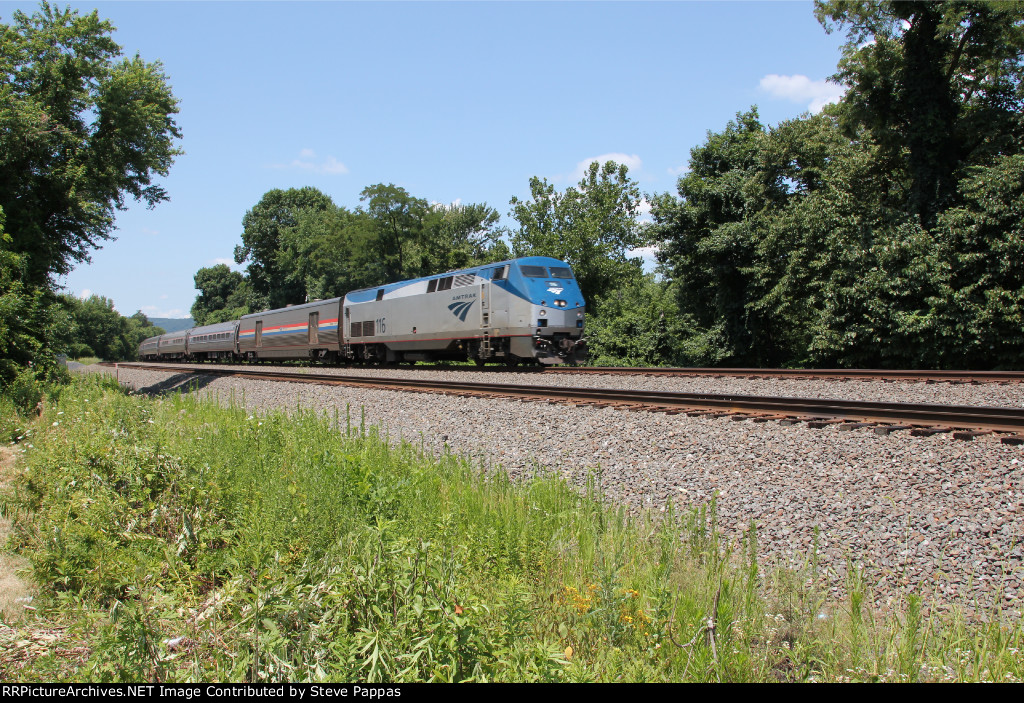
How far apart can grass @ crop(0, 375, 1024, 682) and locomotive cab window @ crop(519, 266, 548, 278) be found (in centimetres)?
1285

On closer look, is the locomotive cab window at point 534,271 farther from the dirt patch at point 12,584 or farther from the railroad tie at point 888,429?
the dirt patch at point 12,584

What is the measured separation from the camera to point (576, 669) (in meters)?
2.73

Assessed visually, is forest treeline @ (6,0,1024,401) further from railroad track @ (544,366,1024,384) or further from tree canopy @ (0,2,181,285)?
railroad track @ (544,366,1024,384)

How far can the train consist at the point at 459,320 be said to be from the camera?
1847 centimetres

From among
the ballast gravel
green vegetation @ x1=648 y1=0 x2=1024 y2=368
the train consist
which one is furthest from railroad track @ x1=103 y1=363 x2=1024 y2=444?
green vegetation @ x1=648 y1=0 x2=1024 y2=368

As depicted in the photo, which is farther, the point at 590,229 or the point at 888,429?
the point at 590,229

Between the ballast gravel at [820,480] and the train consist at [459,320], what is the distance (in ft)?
27.8

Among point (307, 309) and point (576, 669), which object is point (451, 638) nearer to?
point (576, 669)

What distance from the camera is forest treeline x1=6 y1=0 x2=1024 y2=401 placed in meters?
16.3

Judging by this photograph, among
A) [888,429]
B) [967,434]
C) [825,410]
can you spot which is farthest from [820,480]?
[825,410]

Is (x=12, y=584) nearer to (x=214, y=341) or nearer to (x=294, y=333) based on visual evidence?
(x=294, y=333)

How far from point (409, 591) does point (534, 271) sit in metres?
16.2

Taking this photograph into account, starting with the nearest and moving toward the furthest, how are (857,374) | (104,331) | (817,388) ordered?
(817,388) → (857,374) → (104,331)

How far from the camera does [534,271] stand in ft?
61.7
